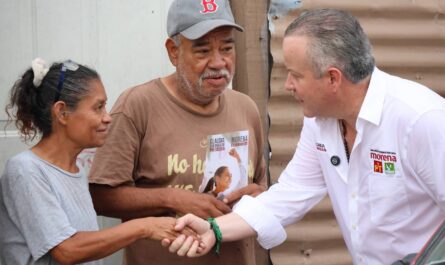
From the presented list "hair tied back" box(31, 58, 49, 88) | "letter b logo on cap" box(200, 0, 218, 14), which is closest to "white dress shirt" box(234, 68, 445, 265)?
"letter b logo on cap" box(200, 0, 218, 14)

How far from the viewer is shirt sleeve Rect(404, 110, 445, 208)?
234cm

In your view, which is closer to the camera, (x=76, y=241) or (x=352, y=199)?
(x=76, y=241)

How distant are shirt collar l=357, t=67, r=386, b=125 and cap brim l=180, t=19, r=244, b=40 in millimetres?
718

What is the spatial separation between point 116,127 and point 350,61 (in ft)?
3.17

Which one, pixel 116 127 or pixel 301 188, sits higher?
pixel 116 127

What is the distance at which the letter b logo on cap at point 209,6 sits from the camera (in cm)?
296

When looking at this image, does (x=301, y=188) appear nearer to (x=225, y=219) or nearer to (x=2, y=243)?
(x=225, y=219)

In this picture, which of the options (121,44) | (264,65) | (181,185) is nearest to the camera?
(181,185)

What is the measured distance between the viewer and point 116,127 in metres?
2.80

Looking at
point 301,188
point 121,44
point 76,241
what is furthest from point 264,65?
point 76,241

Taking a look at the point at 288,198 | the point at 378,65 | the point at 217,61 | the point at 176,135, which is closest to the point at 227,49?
the point at 217,61

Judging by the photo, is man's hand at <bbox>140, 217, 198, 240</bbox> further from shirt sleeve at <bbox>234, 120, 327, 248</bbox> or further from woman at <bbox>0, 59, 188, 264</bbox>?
shirt sleeve at <bbox>234, 120, 327, 248</bbox>

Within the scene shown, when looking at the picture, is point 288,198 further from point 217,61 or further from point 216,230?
point 217,61

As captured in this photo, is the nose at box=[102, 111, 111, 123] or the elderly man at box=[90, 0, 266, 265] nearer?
the nose at box=[102, 111, 111, 123]
